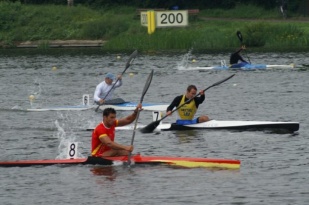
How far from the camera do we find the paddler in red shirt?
2394 centimetres

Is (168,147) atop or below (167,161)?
below

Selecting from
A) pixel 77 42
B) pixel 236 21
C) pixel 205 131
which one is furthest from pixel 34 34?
pixel 205 131

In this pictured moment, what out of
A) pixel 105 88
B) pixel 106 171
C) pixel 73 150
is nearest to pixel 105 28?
pixel 105 88

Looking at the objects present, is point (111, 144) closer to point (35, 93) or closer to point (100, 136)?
A: point (100, 136)

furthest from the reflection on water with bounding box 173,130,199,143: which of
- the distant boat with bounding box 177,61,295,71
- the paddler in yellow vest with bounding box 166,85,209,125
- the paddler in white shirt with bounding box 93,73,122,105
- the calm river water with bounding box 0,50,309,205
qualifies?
the distant boat with bounding box 177,61,295,71

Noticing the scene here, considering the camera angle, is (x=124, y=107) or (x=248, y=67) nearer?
(x=124, y=107)

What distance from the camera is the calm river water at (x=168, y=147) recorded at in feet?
72.4

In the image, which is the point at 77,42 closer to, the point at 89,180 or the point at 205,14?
the point at 205,14

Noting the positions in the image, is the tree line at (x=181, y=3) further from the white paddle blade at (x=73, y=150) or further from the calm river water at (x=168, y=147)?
the white paddle blade at (x=73, y=150)

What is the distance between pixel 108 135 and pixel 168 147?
405cm

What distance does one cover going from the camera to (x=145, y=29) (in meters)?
72.2

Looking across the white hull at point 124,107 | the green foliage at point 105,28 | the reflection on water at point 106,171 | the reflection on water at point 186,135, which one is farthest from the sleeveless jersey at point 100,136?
the green foliage at point 105,28

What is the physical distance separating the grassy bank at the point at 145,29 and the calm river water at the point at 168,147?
14925 mm

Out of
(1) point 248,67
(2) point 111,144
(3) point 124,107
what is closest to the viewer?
(2) point 111,144
